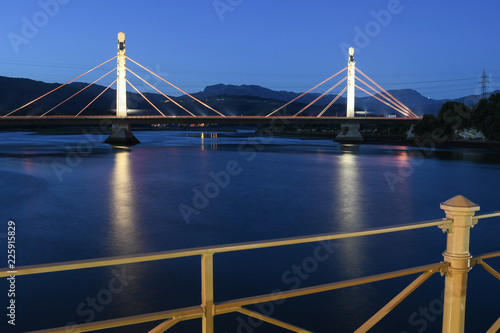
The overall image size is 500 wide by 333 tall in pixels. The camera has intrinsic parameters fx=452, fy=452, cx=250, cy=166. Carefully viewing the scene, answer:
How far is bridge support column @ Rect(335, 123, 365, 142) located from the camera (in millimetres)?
100750

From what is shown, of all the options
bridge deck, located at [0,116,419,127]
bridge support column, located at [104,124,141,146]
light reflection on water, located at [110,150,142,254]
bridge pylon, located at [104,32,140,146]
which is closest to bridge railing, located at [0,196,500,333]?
light reflection on water, located at [110,150,142,254]

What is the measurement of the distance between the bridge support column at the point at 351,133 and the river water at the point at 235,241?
66.8 metres

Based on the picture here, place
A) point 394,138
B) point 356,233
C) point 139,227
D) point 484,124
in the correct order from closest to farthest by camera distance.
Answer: point 356,233 → point 139,227 → point 484,124 → point 394,138

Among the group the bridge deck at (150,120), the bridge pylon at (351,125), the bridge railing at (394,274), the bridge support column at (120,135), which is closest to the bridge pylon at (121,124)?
the bridge support column at (120,135)

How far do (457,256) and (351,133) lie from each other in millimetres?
100974

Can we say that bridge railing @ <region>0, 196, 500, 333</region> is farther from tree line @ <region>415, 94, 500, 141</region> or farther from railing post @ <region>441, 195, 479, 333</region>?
tree line @ <region>415, 94, 500, 141</region>

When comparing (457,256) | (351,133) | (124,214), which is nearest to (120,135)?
(351,133)

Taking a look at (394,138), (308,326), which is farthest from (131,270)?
(394,138)

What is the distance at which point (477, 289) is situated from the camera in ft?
30.2

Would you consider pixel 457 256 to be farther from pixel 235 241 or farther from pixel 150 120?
pixel 150 120

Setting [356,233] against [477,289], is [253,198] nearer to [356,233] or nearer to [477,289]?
[477,289]

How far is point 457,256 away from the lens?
3.38 m

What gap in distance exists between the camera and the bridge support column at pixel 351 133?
10075cm

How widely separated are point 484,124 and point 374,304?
8045 cm
